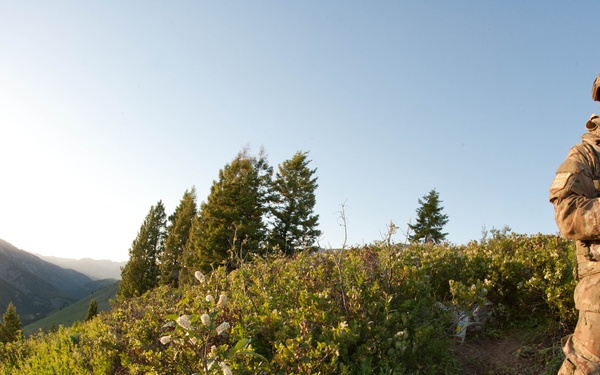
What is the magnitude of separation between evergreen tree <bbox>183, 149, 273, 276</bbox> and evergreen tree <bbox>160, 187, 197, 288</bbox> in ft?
17.1

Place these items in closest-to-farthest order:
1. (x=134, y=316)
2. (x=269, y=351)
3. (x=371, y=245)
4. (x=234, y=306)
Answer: (x=269, y=351) < (x=234, y=306) < (x=134, y=316) < (x=371, y=245)

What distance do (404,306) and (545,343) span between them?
217 cm

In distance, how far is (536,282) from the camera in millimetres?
5055

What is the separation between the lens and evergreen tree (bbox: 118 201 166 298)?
34781mm

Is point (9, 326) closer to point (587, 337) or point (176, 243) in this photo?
point (176, 243)

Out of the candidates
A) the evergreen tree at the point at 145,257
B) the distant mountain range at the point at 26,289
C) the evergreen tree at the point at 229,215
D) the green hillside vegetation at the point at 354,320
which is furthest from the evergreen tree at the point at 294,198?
the distant mountain range at the point at 26,289

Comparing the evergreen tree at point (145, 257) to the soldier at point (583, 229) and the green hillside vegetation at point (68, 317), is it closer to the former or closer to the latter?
the green hillside vegetation at point (68, 317)

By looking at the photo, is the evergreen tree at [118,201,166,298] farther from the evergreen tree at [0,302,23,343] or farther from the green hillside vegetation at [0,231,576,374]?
the green hillside vegetation at [0,231,576,374]

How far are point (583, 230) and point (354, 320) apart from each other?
2.10 meters

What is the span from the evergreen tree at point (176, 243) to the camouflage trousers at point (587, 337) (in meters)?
31.1

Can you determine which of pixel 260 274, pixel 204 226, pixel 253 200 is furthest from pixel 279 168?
pixel 260 274

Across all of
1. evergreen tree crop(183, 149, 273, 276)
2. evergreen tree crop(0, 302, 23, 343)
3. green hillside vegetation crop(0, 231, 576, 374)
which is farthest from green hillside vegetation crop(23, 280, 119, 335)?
green hillside vegetation crop(0, 231, 576, 374)

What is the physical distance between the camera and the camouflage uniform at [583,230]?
2.71 meters

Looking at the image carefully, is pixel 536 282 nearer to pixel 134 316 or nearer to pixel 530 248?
pixel 530 248
